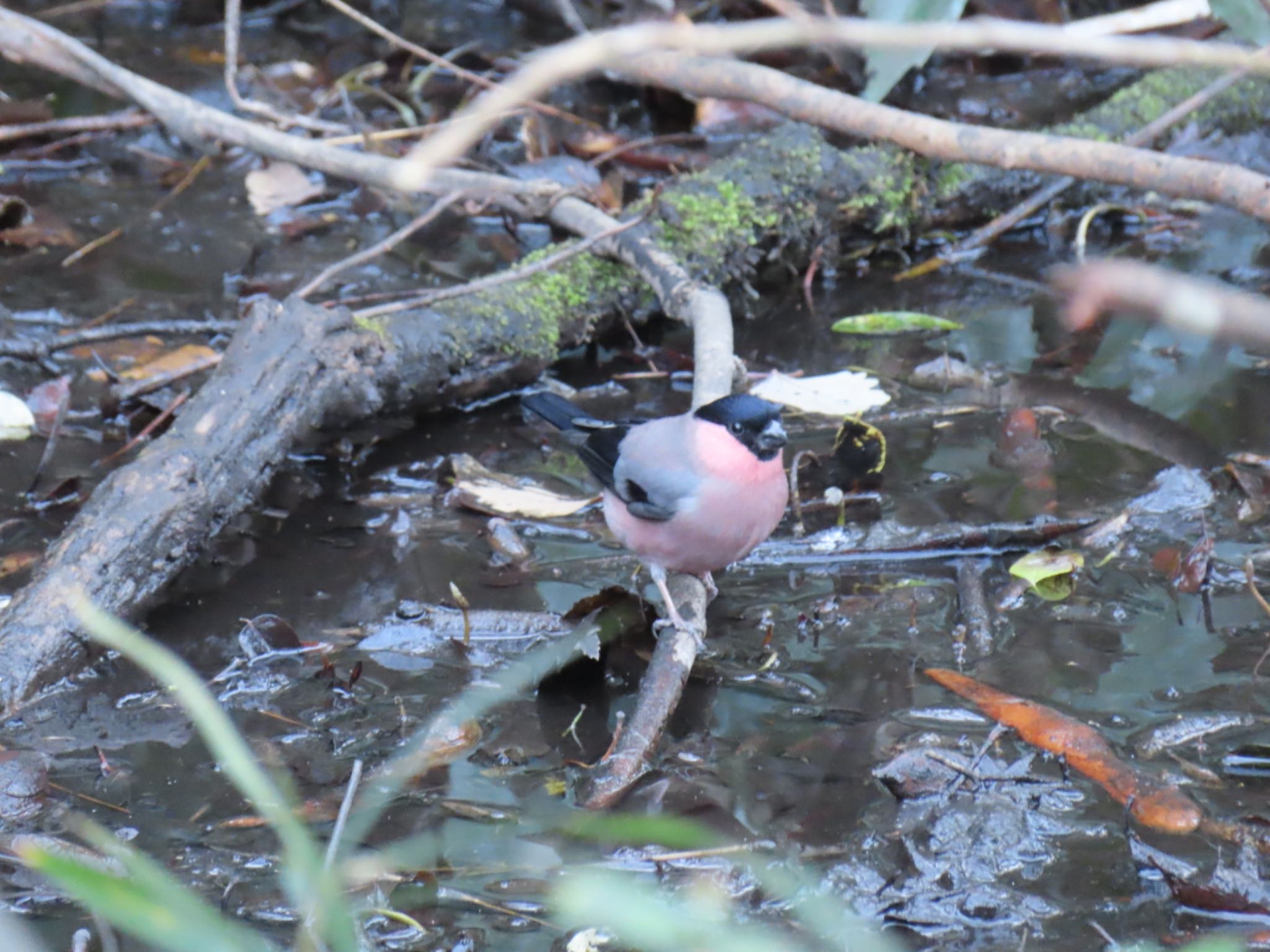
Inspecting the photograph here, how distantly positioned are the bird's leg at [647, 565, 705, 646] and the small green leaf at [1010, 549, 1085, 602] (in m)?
0.94

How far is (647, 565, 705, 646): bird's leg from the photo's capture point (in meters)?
3.09

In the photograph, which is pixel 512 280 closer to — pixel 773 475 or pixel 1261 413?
pixel 773 475

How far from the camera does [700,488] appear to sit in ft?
11.0

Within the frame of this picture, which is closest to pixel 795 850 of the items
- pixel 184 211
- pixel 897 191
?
pixel 897 191

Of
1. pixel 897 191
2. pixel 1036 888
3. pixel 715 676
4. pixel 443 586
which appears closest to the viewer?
pixel 1036 888

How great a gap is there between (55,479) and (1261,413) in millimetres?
4101

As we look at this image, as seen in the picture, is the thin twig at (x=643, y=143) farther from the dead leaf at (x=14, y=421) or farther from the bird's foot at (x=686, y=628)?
the bird's foot at (x=686, y=628)

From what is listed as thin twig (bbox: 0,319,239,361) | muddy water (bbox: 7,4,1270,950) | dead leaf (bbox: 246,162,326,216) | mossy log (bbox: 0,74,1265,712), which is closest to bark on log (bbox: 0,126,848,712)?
mossy log (bbox: 0,74,1265,712)

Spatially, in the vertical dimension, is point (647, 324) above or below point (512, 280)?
below

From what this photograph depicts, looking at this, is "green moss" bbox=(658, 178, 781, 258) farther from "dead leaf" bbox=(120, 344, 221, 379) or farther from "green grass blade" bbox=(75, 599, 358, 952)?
"green grass blade" bbox=(75, 599, 358, 952)

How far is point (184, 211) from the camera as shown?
6.09 m

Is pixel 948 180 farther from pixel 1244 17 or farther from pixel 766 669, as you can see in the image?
pixel 1244 17

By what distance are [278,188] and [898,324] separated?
10.4 ft

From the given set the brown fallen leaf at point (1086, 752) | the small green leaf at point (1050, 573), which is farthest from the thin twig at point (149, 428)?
the small green leaf at point (1050, 573)
